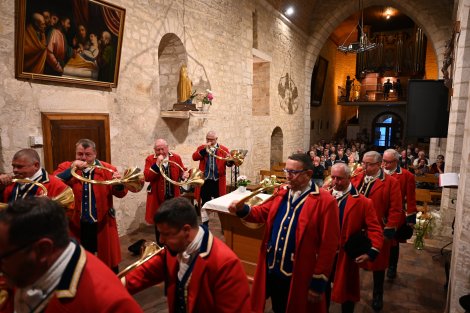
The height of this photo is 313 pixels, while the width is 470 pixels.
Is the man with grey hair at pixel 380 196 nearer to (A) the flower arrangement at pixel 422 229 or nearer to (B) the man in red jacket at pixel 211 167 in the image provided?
(A) the flower arrangement at pixel 422 229

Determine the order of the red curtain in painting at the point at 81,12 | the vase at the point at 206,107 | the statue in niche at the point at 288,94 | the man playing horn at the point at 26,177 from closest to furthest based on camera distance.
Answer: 1. the man playing horn at the point at 26,177
2. the red curtain in painting at the point at 81,12
3. the vase at the point at 206,107
4. the statue in niche at the point at 288,94

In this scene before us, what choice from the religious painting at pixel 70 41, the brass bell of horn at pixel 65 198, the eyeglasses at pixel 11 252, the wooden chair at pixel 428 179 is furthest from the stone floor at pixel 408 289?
the wooden chair at pixel 428 179

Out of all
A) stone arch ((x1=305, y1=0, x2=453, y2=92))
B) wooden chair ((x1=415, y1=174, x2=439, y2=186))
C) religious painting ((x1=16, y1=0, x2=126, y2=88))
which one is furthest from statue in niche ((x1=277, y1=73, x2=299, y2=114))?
religious painting ((x1=16, y1=0, x2=126, y2=88))

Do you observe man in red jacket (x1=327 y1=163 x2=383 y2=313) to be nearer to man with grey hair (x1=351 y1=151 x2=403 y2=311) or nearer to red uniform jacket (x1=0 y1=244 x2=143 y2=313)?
man with grey hair (x1=351 y1=151 x2=403 y2=311)

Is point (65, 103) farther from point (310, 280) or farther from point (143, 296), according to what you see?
point (310, 280)

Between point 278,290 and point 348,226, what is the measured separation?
3.02 ft

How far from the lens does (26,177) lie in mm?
3166

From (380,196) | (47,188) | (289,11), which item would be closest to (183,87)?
(47,188)

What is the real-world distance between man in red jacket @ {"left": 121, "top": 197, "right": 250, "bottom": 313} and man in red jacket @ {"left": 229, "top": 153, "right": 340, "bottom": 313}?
3.26ft

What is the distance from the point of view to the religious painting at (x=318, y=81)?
18.4 m

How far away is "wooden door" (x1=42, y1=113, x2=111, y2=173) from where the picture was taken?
4.88 meters

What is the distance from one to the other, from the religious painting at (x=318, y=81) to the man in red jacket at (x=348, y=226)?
15.7m

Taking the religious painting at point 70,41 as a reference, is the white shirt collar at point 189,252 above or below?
below

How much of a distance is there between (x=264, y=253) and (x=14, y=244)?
2051 millimetres
